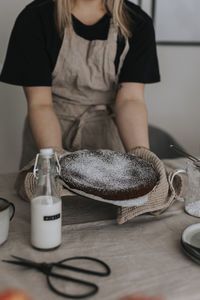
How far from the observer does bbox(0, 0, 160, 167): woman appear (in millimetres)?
1201

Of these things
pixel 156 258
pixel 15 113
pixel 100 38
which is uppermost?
pixel 100 38

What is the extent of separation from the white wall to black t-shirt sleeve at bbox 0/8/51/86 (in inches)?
25.6

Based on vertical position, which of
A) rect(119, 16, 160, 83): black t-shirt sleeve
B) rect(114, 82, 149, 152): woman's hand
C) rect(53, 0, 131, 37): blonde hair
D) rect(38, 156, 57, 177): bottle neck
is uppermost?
rect(53, 0, 131, 37): blonde hair

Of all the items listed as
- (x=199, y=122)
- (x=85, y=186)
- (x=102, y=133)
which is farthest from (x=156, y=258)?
(x=199, y=122)

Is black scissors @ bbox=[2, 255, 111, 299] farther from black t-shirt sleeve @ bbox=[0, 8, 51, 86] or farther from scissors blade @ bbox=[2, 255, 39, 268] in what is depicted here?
black t-shirt sleeve @ bbox=[0, 8, 51, 86]

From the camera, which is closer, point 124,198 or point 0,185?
point 124,198

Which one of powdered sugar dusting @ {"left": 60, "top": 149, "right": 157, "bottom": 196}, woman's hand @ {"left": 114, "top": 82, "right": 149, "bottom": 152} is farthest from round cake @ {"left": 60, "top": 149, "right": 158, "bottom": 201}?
woman's hand @ {"left": 114, "top": 82, "right": 149, "bottom": 152}

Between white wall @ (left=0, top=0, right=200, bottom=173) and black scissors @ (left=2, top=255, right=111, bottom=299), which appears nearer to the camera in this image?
black scissors @ (left=2, top=255, right=111, bottom=299)

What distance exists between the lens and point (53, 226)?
0.71 meters

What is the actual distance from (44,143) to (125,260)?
0.47m

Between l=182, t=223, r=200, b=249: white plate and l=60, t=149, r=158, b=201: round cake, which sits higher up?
l=60, t=149, r=158, b=201: round cake

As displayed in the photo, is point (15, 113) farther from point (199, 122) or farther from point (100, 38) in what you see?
point (199, 122)

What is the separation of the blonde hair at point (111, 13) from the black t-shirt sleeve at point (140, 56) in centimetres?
4

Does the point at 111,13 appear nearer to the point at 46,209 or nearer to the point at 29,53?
the point at 29,53
